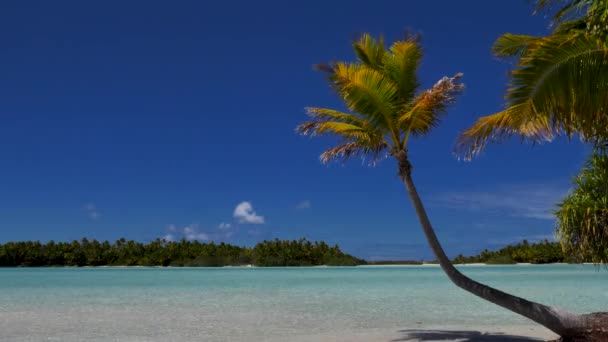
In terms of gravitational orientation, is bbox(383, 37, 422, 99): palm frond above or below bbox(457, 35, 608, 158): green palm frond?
above

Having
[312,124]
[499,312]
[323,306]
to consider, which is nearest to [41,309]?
[323,306]

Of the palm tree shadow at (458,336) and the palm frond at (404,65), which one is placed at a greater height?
the palm frond at (404,65)

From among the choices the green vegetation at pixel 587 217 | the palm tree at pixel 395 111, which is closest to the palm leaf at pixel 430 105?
the palm tree at pixel 395 111

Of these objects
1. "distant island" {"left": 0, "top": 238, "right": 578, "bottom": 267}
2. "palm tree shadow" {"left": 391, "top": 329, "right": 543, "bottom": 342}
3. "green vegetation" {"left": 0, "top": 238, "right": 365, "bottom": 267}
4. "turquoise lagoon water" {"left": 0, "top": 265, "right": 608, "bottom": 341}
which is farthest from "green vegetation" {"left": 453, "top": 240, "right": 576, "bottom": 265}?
"palm tree shadow" {"left": 391, "top": 329, "right": 543, "bottom": 342}

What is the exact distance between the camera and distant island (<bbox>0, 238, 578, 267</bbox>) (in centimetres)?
7819

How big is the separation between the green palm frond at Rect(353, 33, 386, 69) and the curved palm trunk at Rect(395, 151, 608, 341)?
171cm

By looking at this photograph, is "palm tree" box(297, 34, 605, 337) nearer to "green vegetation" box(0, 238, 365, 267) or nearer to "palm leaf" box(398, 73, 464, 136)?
"palm leaf" box(398, 73, 464, 136)

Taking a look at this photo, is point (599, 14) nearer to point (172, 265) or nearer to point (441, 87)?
point (441, 87)

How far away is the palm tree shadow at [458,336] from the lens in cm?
943

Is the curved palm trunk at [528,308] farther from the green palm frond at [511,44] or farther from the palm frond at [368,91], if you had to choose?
the green palm frond at [511,44]

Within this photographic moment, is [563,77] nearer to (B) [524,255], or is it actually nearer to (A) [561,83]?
(A) [561,83]

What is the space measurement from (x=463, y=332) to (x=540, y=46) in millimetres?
6416

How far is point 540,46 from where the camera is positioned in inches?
233

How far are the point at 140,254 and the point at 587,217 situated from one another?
7486 centimetres
